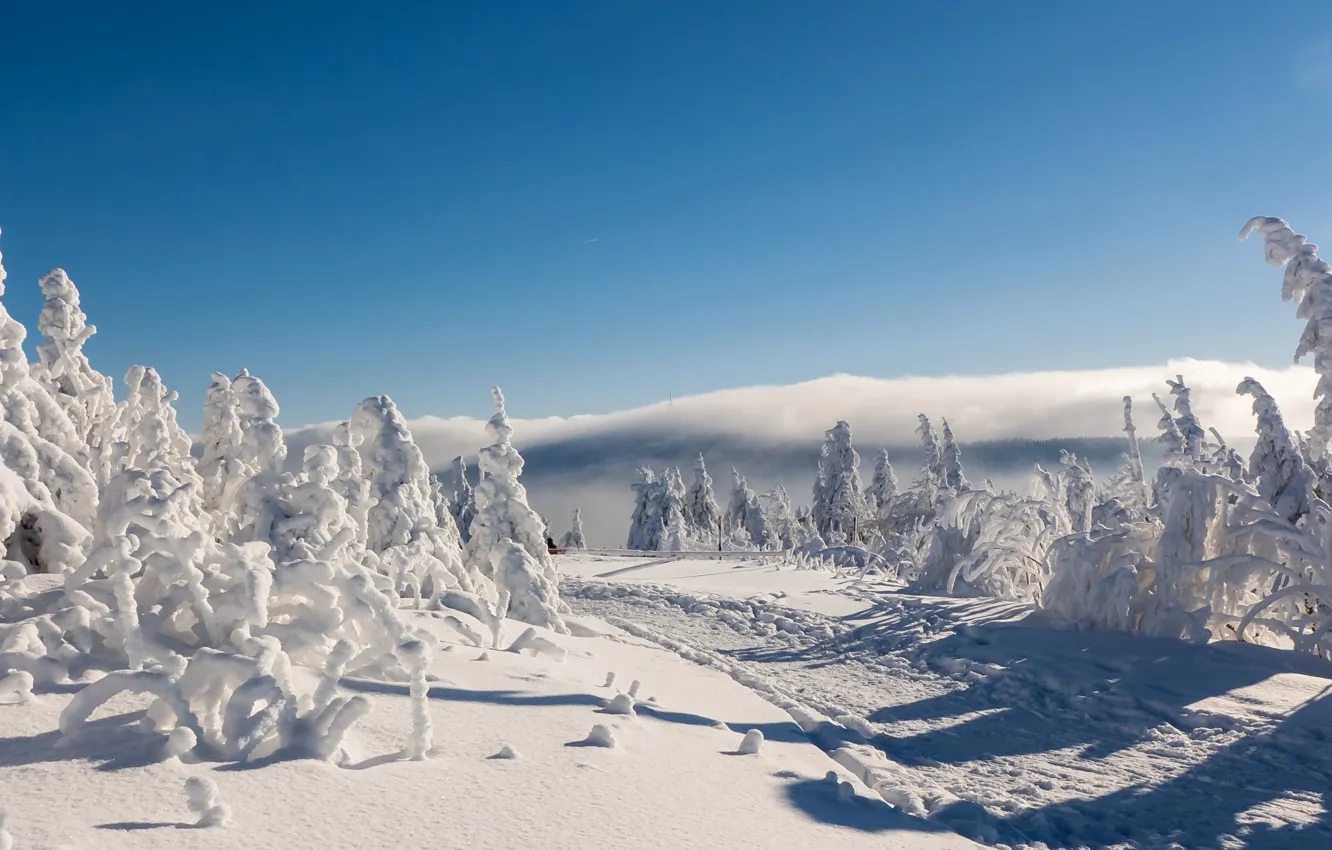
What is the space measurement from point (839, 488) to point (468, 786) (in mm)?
52308

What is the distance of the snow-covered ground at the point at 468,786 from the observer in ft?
12.2

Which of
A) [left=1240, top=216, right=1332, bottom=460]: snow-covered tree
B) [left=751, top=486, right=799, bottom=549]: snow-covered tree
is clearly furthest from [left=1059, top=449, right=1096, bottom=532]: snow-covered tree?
[left=1240, top=216, right=1332, bottom=460]: snow-covered tree

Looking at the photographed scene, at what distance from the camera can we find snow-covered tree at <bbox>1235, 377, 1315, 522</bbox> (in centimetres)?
2139

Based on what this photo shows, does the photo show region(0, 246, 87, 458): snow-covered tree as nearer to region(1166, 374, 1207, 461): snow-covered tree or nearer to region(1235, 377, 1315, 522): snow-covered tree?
region(1235, 377, 1315, 522): snow-covered tree

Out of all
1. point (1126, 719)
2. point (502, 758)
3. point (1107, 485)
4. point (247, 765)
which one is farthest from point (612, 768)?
point (1107, 485)

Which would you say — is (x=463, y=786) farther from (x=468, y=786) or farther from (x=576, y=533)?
(x=576, y=533)

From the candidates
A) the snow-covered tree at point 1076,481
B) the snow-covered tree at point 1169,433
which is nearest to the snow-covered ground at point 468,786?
the snow-covered tree at point 1169,433

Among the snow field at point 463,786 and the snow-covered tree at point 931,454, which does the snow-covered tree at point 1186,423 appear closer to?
the snow-covered tree at point 931,454

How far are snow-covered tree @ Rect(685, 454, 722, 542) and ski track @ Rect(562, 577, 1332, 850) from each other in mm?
50116

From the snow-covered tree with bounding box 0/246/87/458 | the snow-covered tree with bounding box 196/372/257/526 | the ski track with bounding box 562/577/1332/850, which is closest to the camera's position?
the ski track with bounding box 562/577/1332/850

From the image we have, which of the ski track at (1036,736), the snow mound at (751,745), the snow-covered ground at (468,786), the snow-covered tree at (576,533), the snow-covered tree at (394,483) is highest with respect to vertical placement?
the snow-covered tree at (394,483)

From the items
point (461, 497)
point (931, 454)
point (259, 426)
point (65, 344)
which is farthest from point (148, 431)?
point (931, 454)

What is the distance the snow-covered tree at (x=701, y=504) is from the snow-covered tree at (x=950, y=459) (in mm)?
17186

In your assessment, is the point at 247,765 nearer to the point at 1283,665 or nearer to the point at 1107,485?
the point at 1283,665
